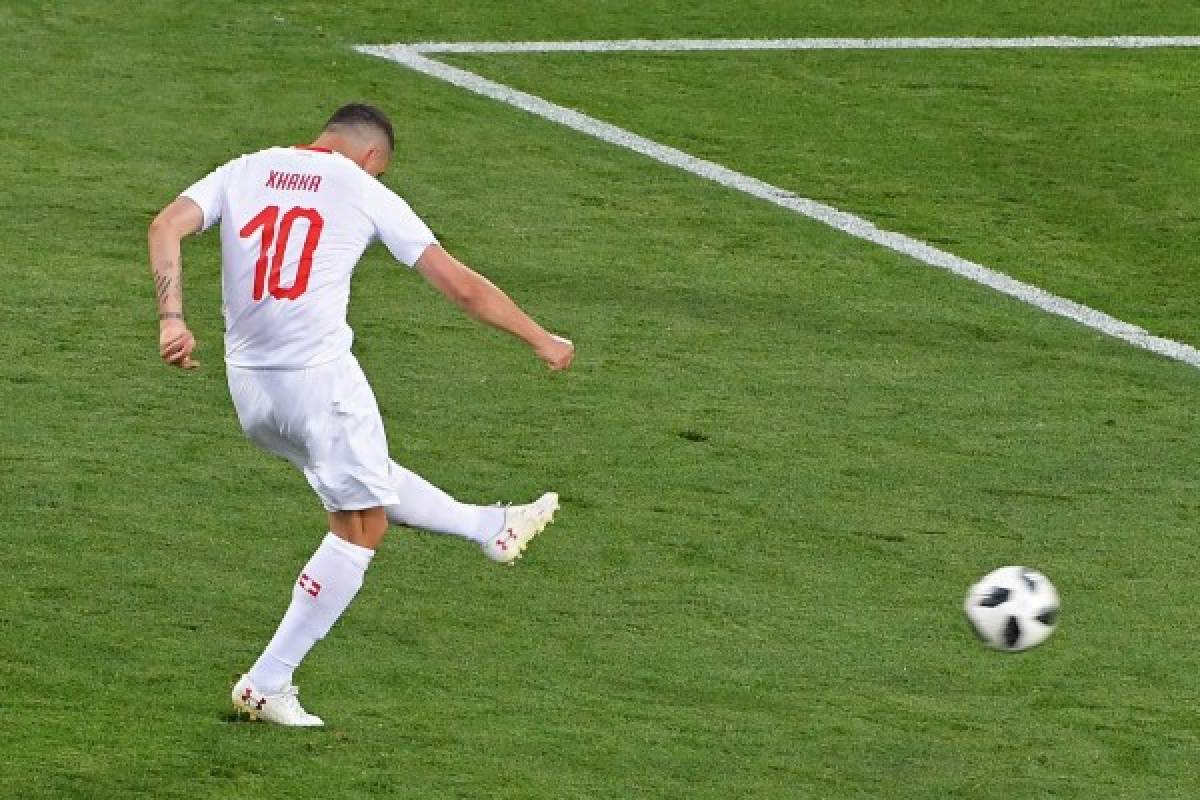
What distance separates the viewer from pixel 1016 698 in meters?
8.46

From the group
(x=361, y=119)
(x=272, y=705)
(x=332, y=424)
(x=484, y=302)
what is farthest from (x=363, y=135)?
(x=272, y=705)

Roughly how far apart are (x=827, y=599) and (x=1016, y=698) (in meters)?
1.04

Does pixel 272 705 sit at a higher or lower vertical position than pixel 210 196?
lower

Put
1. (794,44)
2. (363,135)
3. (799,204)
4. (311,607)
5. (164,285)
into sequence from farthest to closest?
(794,44) → (799,204) → (363,135) → (311,607) → (164,285)

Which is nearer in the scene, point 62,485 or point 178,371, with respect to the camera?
point 62,485

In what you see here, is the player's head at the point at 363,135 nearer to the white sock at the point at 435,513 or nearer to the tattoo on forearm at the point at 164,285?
the tattoo on forearm at the point at 164,285

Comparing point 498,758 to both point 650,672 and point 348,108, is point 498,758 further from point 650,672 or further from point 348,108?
point 348,108

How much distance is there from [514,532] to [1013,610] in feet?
5.39

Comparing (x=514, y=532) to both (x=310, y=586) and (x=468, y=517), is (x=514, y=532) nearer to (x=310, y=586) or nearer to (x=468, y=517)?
(x=468, y=517)

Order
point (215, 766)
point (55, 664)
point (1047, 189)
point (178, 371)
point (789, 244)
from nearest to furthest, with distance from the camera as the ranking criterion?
point (215, 766), point (55, 664), point (178, 371), point (789, 244), point (1047, 189)

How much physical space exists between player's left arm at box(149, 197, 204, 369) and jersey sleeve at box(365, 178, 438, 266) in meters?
0.51

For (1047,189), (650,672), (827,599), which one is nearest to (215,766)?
(650,672)

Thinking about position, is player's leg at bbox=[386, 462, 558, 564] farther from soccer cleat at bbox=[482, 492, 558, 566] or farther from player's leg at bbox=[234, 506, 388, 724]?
player's leg at bbox=[234, 506, 388, 724]

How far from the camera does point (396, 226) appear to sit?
786 cm
